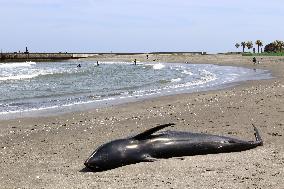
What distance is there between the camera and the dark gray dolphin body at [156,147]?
783cm

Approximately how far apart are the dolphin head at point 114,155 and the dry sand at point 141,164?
0.52 feet

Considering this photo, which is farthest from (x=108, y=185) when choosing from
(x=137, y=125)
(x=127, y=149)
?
(x=137, y=125)

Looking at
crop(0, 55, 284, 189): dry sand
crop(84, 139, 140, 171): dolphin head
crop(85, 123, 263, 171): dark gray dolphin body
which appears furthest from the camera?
crop(85, 123, 263, 171): dark gray dolphin body

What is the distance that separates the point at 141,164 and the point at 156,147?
0.52 meters

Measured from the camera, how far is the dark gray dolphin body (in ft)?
25.7

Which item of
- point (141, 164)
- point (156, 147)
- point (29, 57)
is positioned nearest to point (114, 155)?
point (141, 164)

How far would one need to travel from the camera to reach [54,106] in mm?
18250

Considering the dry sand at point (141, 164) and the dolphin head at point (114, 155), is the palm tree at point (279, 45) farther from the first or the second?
the dolphin head at point (114, 155)

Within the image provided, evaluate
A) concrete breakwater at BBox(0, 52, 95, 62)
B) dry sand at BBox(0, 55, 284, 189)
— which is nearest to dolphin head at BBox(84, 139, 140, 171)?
dry sand at BBox(0, 55, 284, 189)

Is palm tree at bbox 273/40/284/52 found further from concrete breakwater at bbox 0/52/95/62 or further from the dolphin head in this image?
the dolphin head

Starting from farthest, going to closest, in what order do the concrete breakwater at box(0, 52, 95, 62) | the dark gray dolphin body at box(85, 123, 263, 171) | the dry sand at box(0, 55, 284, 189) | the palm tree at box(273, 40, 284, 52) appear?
the palm tree at box(273, 40, 284, 52), the concrete breakwater at box(0, 52, 95, 62), the dark gray dolphin body at box(85, 123, 263, 171), the dry sand at box(0, 55, 284, 189)

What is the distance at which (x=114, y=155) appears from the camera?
7.89 metres

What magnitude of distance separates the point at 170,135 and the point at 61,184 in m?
2.50

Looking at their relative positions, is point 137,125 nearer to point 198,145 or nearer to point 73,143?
point 73,143
